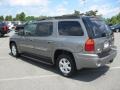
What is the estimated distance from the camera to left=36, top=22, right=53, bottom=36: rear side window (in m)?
7.16

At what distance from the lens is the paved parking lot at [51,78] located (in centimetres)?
574

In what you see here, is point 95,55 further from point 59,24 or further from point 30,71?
point 30,71

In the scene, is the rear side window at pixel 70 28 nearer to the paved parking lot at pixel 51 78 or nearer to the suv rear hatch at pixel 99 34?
the suv rear hatch at pixel 99 34

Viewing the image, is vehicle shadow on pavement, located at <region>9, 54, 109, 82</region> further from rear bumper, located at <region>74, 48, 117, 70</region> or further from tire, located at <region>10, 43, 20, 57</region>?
tire, located at <region>10, 43, 20, 57</region>

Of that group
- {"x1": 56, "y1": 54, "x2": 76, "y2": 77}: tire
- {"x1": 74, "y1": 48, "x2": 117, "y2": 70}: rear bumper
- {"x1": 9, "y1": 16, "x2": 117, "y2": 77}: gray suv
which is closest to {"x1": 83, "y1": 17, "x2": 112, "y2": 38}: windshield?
{"x1": 9, "y1": 16, "x2": 117, "y2": 77}: gray suv

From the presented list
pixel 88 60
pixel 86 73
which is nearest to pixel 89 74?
pixel 86 73

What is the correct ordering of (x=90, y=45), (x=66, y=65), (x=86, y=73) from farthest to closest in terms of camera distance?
(x=86, y=73) < (x=66, y=65) < (x=90, y=45)

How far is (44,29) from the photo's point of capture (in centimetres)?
745

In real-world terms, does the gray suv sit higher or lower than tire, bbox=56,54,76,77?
higher

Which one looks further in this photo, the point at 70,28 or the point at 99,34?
the point at 70,28

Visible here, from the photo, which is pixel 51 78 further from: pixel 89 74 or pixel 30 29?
pixel 30 29

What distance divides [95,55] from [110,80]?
0.91m

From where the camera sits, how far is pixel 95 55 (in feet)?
19.5

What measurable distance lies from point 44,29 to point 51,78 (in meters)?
1.84
